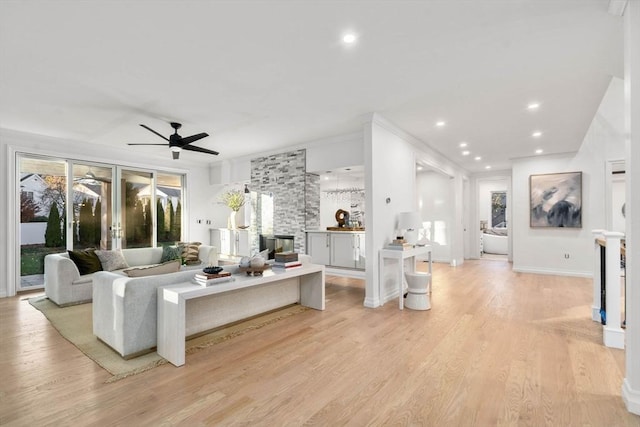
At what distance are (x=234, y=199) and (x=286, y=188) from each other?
2.00 metres

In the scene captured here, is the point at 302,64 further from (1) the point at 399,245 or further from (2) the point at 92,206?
(2) the point at 92,206

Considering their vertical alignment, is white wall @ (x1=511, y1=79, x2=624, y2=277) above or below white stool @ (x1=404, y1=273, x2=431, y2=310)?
above

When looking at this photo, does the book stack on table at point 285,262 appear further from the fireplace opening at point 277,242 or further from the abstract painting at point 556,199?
the abstract painting at point 556,199

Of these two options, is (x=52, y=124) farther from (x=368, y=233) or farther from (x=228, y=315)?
(x=368, y=233)

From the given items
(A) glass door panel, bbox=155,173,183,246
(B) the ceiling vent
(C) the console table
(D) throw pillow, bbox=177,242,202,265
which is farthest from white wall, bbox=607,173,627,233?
(A) glass door panel, bbox=155,173,183,246

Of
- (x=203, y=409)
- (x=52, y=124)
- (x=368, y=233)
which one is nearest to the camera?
(x=203, y=409)

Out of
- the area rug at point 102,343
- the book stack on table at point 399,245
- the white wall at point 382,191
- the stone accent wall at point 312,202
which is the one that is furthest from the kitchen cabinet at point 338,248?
the area rug at point 102,343

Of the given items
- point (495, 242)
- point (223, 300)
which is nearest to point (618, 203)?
point (495, 242)

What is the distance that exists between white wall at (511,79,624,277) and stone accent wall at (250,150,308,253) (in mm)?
5141

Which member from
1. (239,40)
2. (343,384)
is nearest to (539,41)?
(239,40)

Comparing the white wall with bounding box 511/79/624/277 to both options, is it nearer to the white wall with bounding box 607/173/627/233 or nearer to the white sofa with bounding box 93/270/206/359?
the white wall with bounding box 607/173/627/233

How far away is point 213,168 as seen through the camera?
8.02 m

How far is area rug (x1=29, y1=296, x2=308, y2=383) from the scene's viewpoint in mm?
2553

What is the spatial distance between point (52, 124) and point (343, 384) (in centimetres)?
555
